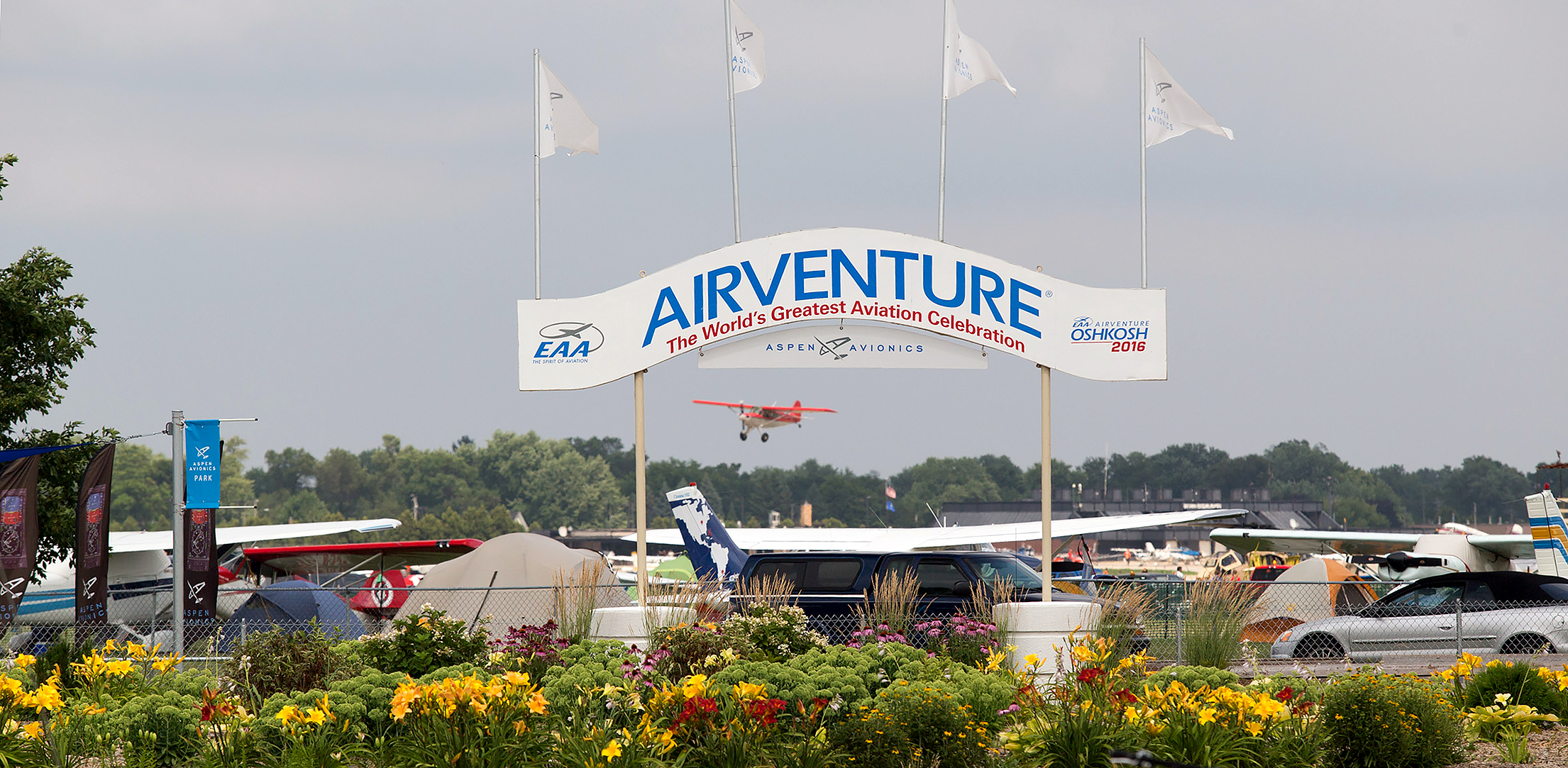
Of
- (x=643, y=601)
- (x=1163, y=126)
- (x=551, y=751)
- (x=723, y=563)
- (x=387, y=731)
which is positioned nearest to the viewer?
(x=551, y=751)

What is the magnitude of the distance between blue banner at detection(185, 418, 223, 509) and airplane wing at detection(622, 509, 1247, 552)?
14.2 meters

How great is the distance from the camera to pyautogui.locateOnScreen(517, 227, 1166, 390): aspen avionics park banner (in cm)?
1158

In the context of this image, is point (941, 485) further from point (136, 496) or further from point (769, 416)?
point (769, 416)

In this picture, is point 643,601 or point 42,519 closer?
point 643,601

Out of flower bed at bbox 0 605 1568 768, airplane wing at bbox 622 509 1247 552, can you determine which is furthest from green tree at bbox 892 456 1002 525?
flower bed at bbox 0 605 1568 768

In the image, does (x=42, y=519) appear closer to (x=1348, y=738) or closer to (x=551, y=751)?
(x=551, y=751)

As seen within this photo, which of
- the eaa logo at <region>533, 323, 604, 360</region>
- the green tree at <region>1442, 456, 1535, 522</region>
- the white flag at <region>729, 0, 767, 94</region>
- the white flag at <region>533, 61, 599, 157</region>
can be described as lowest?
the green tree at <region>1442, 456, 1535, 522</region>

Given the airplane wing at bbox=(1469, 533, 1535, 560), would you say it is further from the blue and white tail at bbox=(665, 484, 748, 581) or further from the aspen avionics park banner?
the aspen avionics park banner

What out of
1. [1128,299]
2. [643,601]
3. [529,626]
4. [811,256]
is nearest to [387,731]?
[529,626]

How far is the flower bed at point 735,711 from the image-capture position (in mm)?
7230

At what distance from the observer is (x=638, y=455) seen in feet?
37.1

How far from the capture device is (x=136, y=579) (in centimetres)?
2467

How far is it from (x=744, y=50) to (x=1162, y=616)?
7.16m

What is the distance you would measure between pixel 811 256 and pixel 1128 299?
277 cm
